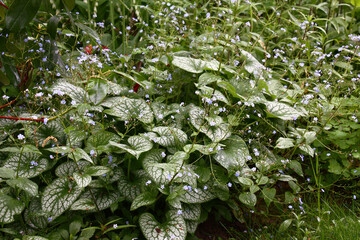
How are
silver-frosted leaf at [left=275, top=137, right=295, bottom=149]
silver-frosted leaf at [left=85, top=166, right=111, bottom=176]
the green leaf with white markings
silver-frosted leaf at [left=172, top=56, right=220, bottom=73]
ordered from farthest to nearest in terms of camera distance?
silver-frosted leaf at [left=172, top=56, right=220, bottom=73], silver-frosted leaf at [left=275, top=137, right=295, bottom=149], the green leaf with white markings, silver-frosted leaf at [left=85, top=166, right=111, bottom=176]

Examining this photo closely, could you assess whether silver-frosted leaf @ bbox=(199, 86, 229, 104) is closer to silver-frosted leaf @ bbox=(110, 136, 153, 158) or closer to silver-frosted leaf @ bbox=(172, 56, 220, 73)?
silver-frosted leaf @ bbox=(172, 56, 220, 73)

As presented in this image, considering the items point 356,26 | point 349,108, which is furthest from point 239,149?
point 356,26

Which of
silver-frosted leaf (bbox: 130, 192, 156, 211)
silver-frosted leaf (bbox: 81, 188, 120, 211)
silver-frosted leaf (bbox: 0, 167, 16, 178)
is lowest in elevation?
silver-frosted leaf (bbox: 81, 188, 120, 211)

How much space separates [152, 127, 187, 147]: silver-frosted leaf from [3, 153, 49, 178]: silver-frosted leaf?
23.9 inches

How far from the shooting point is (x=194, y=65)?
2236mm

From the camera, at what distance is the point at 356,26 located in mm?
3494

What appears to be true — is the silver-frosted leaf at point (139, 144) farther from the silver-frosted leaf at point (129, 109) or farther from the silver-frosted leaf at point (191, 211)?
the silver-frosted leaf at point (191, 211)

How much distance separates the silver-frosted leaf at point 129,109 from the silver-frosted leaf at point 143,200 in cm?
42

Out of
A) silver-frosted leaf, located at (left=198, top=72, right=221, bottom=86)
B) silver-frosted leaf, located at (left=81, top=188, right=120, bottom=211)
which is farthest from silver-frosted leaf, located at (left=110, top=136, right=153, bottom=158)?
silver-frosted leaf, located at (left=198, top=72, right=221, bottom=86)

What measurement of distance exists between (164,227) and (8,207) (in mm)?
733

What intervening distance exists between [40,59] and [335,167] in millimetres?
2065

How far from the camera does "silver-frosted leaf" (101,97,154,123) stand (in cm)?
196

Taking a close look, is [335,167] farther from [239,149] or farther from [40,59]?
[40,59]

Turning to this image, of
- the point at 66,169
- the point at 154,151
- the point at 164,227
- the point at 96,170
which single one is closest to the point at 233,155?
the point at 154,151
